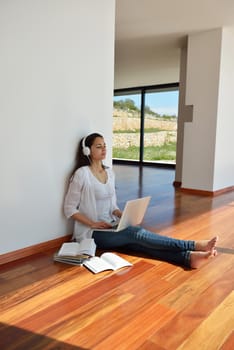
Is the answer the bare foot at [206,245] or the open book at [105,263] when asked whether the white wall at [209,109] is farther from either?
the open book at [105,263]

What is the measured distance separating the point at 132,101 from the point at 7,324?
28.0 feet

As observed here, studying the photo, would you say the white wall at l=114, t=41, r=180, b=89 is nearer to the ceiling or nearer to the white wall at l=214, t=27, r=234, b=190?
the ceiling

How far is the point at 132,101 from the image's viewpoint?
30.7ft

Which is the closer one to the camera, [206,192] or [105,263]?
[105,263]

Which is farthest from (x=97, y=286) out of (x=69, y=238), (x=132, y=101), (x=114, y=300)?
(x=132, y=101)

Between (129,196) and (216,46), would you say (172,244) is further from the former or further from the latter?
(216,46)

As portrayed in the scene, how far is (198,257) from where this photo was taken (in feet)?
6.48

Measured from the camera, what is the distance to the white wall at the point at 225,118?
454cm

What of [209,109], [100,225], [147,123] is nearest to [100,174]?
[100,225]

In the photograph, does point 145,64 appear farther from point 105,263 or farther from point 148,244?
point 105,263

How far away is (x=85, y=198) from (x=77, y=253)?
17.9 inches

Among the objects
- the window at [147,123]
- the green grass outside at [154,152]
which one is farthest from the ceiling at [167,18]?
the green grass outside at [154,152]

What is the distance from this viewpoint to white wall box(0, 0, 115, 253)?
201cm

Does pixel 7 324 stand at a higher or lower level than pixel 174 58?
lower
